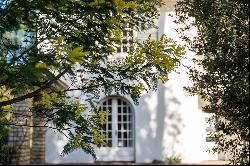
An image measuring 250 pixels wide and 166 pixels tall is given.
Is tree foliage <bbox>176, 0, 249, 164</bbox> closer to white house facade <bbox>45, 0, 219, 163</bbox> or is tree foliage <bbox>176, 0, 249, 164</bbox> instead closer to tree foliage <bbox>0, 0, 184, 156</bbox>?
tree foliage <bbox>0, 0, 184, 156</bbox>

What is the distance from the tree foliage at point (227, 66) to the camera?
314 inches

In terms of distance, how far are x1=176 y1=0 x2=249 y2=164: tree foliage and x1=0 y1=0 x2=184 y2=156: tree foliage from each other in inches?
39.6

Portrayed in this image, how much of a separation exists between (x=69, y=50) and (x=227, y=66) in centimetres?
393

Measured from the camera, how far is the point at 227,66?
8.32 m

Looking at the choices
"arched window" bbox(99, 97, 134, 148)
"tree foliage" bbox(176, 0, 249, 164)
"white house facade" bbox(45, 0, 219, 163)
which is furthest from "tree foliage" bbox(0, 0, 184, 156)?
"arched window" bbox(99, 97, 134, 148)

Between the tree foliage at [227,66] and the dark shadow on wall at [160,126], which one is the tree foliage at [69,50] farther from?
the dark shadow on wall at [160,126]

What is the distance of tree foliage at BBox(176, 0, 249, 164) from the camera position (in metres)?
7.96

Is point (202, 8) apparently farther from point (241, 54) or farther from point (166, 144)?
point (166, 144)

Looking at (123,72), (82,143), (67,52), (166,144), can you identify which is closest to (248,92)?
(123,72)

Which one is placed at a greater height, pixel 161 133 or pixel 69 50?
pixel 69 50

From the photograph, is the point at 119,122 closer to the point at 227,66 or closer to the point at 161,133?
the point at 161,133

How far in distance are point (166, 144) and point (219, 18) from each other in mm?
9914

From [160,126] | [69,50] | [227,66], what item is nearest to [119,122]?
[160,126]

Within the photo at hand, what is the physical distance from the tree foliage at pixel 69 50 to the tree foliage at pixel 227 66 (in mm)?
1006
